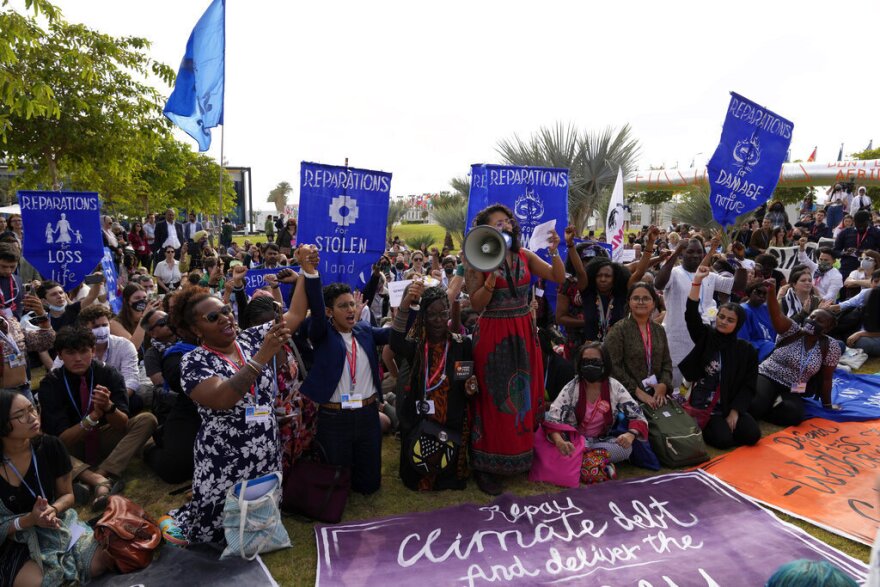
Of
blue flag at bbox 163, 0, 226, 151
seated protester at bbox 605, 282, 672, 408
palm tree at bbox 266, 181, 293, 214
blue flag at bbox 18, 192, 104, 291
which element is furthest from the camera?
palm tree at bbox 266, 181, 293, 214

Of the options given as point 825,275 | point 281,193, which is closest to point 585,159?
point 825,275

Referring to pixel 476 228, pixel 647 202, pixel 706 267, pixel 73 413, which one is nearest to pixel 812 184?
pixel 647 202

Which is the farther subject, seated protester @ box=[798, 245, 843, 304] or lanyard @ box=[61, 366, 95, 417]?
seated protester @ box=[798, 245, 843, 304]

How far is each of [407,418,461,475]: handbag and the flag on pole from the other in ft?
15.6

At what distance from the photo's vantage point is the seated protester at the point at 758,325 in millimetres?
6824

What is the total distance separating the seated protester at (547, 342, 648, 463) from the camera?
498 centimetres

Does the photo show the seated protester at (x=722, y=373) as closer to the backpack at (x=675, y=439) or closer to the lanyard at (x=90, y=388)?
the backpack at (x=675, y=439)

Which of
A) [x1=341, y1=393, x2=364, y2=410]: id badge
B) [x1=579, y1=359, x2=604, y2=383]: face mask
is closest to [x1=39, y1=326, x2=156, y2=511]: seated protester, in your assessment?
[x1=341, y1=393, x2=364, y2=410]: id badge

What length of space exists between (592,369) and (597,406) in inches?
15.6

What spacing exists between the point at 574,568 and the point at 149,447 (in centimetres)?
378

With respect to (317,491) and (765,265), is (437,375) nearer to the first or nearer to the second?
(317,491)

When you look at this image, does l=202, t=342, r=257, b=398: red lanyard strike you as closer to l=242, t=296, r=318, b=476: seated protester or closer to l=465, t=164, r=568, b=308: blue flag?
l=242, t=296, r=318, b=476: seated protester

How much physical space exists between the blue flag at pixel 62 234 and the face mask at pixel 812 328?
27.0 feet

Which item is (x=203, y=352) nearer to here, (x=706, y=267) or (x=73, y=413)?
(x=73, y=413)
